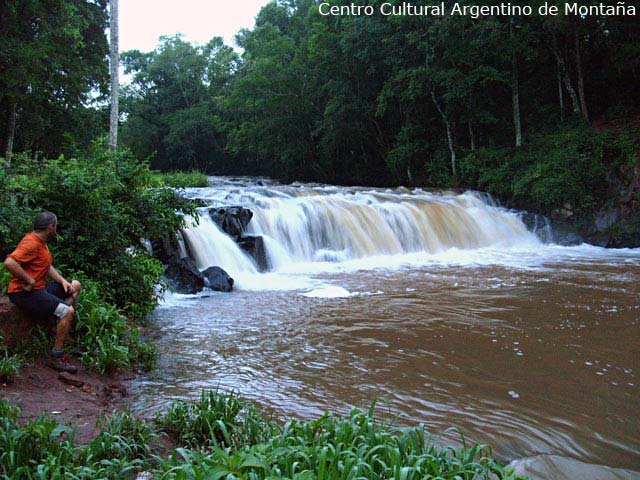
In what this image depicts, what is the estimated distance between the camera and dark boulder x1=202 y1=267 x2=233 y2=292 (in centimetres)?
1027

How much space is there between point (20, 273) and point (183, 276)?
5394mm

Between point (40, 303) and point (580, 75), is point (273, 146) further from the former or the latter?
point (40, 303)

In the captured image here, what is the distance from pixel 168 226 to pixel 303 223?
722 cm

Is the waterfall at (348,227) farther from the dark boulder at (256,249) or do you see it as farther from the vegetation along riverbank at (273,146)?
the vegetation along riverbank at (273,146)

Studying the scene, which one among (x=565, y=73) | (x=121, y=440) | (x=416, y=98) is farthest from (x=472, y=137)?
(x=121, y=440)

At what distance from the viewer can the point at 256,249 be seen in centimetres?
1298

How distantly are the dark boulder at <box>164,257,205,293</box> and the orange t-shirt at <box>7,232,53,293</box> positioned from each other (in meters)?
5.02

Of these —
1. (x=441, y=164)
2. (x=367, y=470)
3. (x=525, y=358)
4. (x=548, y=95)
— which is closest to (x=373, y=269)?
(x=525, y=358)

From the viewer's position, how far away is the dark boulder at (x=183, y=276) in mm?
9992

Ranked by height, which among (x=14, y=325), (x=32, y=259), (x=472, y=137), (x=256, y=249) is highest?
(x=472, y=137)

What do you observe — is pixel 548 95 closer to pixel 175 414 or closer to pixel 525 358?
pixel 525 358

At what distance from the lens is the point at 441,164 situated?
23.8m

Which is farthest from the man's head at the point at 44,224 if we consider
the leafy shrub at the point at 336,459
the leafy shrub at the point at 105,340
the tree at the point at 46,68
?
the tree at the point at 46,68

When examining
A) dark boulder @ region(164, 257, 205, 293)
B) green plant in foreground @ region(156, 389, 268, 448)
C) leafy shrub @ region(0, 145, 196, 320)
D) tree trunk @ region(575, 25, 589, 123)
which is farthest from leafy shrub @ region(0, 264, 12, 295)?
tree trunk @ region(575, 25, 589, 123)
